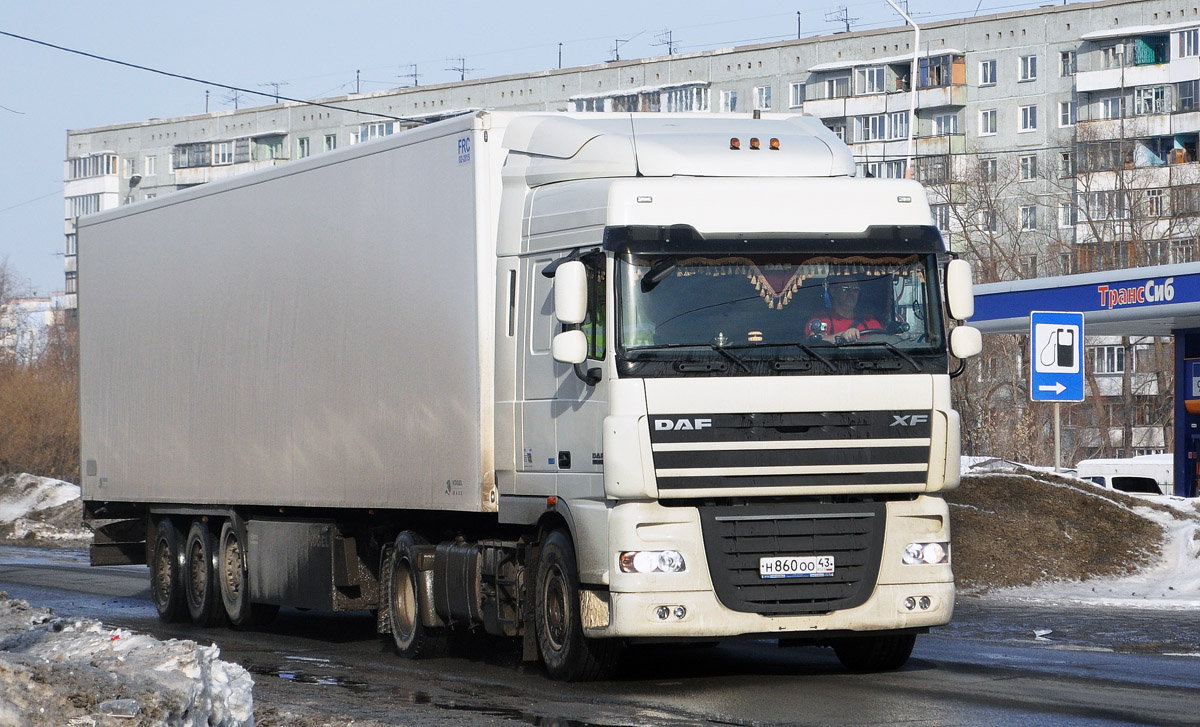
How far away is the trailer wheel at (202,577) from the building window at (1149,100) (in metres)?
58.1

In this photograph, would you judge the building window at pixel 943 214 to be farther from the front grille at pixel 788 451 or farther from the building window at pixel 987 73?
the front grille at pixel 788 451

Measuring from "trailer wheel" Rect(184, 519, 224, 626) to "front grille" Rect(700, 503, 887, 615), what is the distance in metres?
7.46

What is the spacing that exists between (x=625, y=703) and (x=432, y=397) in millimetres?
3183

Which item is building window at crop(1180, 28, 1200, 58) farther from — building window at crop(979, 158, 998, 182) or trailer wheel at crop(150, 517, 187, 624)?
trailer wheel at crop(150, 517, 187, 624)

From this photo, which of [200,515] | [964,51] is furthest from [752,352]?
[964,51]

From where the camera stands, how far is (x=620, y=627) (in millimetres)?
10539

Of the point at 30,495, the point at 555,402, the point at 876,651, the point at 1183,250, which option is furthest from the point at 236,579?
the point at 1183,250

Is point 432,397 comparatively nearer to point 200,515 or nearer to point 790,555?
point 790,555

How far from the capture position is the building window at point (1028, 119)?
7350 cm

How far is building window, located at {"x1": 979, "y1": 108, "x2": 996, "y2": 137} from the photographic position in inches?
2931

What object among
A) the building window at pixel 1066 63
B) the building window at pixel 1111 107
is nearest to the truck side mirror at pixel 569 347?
the building window at pixel 1111 107

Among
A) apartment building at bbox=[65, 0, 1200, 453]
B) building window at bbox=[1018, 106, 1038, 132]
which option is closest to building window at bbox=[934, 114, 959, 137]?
apartment building at bbox=[65, 0, 1200, 453]

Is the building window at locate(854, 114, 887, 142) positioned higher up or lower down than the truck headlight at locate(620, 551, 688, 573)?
higher up

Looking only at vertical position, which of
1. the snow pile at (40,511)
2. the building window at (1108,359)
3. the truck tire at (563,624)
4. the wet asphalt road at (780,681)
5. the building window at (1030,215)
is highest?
the building window at (1030,215)
